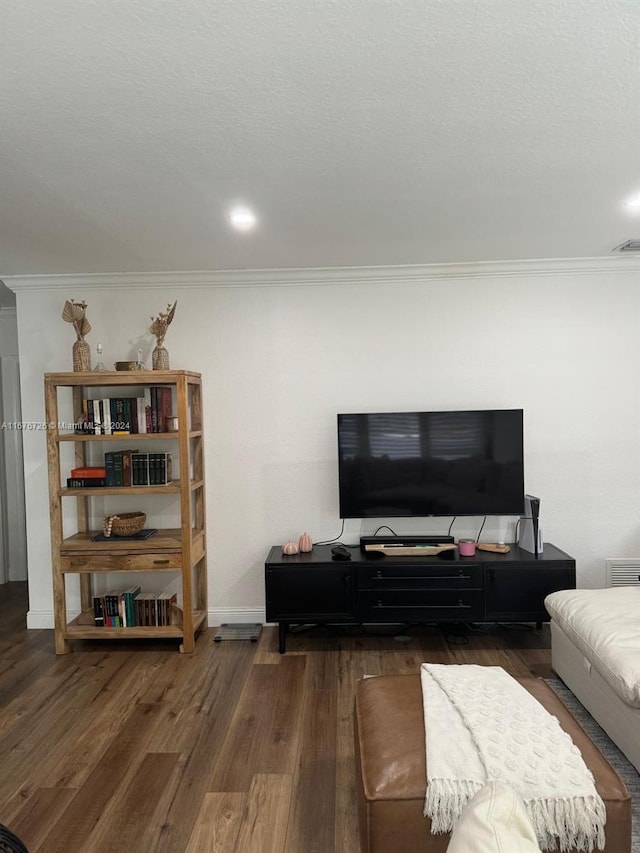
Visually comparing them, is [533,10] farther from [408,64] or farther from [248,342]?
[248,342]

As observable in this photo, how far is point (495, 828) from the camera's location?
2.87 ft

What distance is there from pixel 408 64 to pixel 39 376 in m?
3.45

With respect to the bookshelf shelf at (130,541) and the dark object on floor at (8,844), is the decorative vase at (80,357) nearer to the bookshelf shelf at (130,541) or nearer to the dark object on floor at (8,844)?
the bookshelf shelf at (130,541)

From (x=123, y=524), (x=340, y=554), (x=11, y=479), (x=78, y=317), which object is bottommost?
(x=340, y=554)

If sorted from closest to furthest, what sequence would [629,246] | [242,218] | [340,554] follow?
[242,218]
[629,246]
[340,554]

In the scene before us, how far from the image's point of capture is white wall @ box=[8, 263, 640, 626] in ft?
13.1

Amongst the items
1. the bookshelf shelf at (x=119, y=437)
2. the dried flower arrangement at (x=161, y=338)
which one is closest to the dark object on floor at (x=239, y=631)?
the bookshelf shelf at (x=119, y=437)

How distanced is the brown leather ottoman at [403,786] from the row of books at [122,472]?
Answer: 228cm

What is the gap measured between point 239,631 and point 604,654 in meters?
2.39

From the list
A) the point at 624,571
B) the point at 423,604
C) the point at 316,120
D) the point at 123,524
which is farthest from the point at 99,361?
the point at 624,571

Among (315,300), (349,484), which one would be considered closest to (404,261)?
(315,300)

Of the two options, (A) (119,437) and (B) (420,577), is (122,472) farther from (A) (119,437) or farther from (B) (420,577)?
(B) (420,577)

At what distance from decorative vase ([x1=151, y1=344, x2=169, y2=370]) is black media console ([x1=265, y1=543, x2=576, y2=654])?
1.50 m

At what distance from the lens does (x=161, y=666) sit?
3492mm
